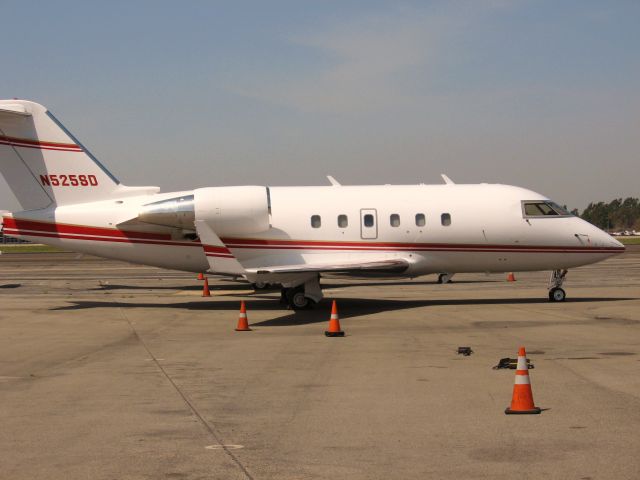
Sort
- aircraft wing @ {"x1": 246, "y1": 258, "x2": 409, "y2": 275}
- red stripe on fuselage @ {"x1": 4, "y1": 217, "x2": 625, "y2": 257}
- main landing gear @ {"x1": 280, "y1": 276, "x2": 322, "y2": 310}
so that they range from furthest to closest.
A: 1. red stripe on fuselage @ {"x1": 4, "y1": 217, "x2": 625, "y2": 257}
2. main landing gear @ {"x1": 280, "y1": 276, "x2": 322, "y2": 310}
3. aircraft wing @ {"x1": 246, "y1": 258, "x2": 409, "y2": 275}

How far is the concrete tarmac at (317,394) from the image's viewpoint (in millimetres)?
7629

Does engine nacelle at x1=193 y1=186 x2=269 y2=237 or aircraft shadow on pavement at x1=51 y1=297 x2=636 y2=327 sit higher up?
engine nacelle at x1=193 y1=186 x2=269 y2=237

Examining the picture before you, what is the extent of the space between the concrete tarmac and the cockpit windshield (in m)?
2.72

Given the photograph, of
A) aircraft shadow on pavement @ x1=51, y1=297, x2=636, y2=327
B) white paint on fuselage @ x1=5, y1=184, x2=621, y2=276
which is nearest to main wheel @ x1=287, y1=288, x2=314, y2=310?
aircraft shadow on pavement @ x1=51, y1=297, x2=636, y2=327

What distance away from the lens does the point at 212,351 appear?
15.5 m

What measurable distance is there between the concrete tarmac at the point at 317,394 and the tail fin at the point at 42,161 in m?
3.52

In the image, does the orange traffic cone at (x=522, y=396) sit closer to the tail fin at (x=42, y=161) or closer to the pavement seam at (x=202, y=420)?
the pavement seam at (x=202, y=420)

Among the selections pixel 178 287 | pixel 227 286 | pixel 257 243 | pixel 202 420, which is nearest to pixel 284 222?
pixel 257 243

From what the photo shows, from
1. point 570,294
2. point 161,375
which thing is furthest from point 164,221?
point 570,294

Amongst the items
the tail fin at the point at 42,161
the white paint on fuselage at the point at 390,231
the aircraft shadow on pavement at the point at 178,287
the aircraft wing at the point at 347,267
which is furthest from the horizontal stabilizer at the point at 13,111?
the aircraft shadow on pavement at the point at 178,287

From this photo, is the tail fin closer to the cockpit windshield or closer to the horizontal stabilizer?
the horizontal stabilizer

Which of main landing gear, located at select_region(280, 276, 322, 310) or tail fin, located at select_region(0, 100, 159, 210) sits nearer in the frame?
main landing gear, located at select_region(280, 276, 322, 310)

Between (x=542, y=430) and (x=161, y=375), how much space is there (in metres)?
6.22

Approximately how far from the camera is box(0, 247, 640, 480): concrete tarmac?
7.63 meters
